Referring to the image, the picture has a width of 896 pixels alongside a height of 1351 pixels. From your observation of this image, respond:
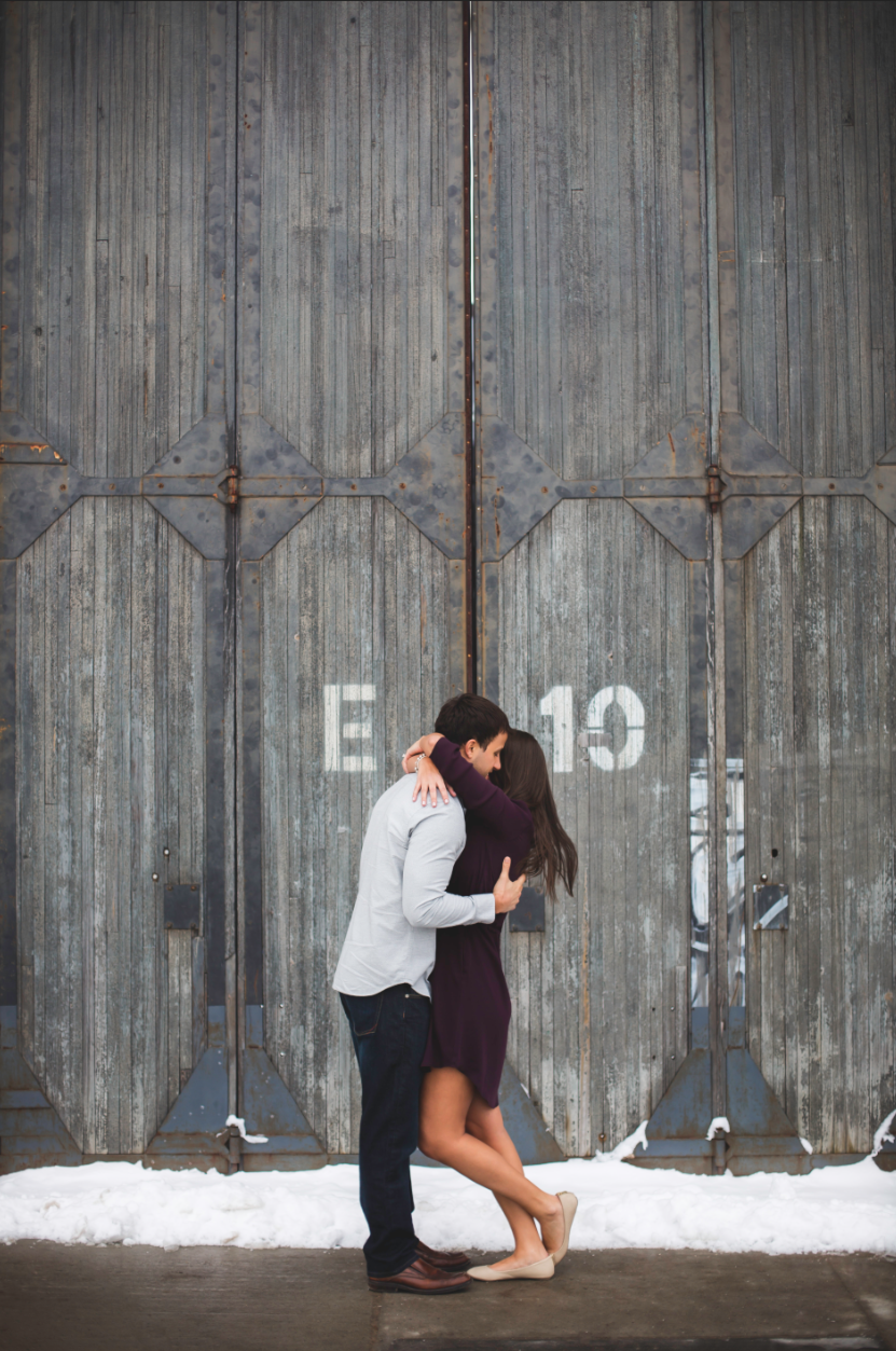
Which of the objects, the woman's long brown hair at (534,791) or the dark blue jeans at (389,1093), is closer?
the dark blue jeans at (389,1093)

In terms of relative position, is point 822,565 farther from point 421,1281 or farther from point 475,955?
point 421,1281

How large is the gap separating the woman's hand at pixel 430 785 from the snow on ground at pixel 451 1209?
170cm

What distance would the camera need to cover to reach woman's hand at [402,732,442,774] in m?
3.28

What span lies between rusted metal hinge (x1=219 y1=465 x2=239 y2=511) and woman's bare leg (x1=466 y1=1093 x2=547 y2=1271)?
2.60 meters

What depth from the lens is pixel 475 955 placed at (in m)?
3.31

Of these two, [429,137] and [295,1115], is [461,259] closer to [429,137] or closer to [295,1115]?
[429,137]

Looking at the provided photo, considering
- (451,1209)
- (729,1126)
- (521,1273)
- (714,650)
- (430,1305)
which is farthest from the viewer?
(714,650)

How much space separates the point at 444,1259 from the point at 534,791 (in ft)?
5.17

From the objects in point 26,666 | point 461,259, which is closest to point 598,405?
point 461,259

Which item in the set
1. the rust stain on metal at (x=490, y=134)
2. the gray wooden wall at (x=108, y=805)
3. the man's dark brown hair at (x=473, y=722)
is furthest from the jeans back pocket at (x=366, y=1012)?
the rust stain on metal at (x=490, y=134)

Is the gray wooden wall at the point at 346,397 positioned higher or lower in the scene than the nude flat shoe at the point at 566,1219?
higher

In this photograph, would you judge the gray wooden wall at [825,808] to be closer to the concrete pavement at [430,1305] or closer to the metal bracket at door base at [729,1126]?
the metal bracket at door base at [729,1126]

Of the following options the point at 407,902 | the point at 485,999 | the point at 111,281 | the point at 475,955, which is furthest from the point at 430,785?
the point at 111,281

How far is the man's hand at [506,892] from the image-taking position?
3.29 metres
